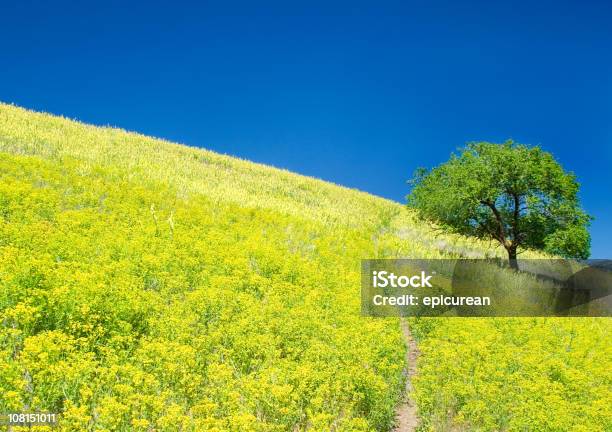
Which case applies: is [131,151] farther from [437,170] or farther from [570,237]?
[570,237]

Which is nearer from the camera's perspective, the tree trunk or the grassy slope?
the grassy slope

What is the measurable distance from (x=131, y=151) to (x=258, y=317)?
28.9 meters

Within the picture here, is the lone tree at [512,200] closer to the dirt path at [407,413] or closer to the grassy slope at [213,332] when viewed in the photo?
the grassy slope at [213,332]

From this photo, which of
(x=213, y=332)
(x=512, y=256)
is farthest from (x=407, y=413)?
(x=512, y=256)

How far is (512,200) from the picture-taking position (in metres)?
31.7

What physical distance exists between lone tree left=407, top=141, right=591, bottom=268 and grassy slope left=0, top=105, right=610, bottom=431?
7.07 m

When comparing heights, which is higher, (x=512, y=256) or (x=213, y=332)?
(x=512, y=256)

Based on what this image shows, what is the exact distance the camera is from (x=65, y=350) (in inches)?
356

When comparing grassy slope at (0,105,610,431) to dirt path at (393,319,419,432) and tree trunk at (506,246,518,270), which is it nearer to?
dirt path at (393,319,419,432)

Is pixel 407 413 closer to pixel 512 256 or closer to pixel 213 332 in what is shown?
pixel 213 332

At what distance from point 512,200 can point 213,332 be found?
25.9m

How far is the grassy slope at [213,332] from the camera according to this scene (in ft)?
27.3

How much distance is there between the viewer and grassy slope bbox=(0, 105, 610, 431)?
27.3 ft

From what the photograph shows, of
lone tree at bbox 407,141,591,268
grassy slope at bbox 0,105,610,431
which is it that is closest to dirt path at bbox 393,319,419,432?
grassy slope at bbox 0,105,610,431
